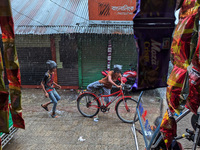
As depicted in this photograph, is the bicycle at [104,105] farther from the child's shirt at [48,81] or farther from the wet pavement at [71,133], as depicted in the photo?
the child's shirt at [48,81]

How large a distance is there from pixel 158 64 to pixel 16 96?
68.9 inches

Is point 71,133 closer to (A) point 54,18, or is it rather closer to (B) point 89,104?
(B) point 89,104

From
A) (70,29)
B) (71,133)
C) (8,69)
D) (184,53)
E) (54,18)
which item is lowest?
(71,133)

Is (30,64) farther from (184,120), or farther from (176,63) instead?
(176,63)

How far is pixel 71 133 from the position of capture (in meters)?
4.54

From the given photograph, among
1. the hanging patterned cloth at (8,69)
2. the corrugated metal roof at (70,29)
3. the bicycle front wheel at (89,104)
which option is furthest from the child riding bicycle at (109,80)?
the hanging patterned cloth at (8,69)

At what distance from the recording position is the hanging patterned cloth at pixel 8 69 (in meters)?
1.58

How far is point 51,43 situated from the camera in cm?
815

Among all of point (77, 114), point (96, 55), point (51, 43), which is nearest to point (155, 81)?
point (77, 114)

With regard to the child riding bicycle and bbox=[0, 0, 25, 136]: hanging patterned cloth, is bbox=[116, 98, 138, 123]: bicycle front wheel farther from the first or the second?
bbox=[0, 0, 25, 136]: hanging patterned cloth

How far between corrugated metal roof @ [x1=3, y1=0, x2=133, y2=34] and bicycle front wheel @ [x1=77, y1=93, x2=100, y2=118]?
3.24 m

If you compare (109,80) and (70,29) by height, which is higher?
(70,29)

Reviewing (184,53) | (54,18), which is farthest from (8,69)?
(54,18)

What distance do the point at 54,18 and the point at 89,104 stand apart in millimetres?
5326
